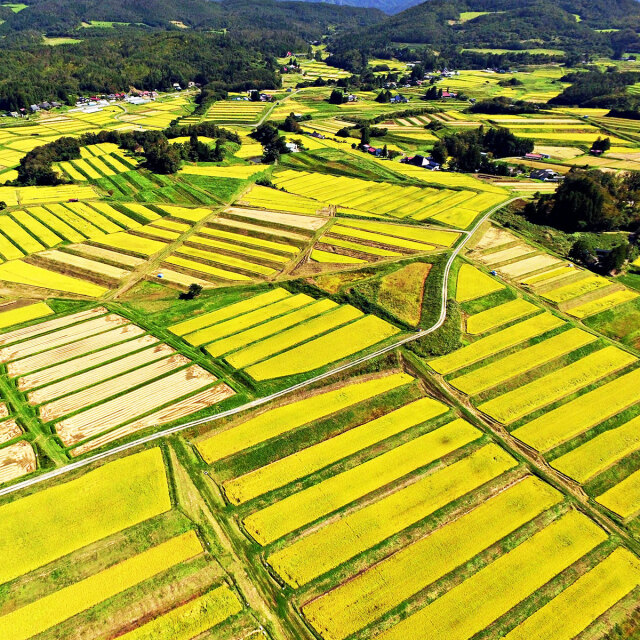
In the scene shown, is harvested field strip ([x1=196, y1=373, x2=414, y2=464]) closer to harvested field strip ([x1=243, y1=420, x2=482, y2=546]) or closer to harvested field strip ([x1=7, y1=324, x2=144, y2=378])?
harvested field strip ([x1=243, y1=420, x2=482, y2=546])

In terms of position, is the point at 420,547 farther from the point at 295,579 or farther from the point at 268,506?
the point at 268,506

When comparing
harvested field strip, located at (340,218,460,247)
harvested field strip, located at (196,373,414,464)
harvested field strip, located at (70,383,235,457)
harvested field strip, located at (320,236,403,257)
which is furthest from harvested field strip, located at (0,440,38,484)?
harvested field strip, located at (340,218,460,247)

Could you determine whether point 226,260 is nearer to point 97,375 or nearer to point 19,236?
point 97,375

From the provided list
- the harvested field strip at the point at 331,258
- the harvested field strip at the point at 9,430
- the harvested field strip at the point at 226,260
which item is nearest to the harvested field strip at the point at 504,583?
the harvested field strip at the point at 9,430

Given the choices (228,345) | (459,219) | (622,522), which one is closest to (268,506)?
(228,345)

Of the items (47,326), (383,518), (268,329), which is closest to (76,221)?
(47,326)

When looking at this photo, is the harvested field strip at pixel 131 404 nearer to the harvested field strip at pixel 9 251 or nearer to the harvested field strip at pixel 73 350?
the harvested field strip at pixel 73 350
